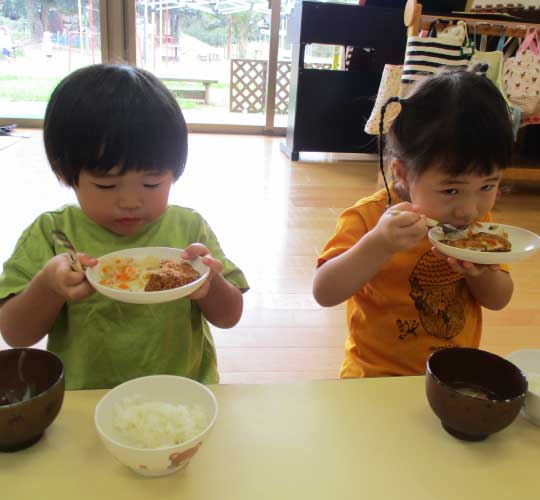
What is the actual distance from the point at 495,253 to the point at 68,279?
645 millimetres

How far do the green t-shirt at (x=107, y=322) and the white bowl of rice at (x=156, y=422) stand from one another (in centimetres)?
32

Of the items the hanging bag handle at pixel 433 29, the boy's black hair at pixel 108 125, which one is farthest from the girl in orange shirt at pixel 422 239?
the hanging bag handle at pixel 433 29

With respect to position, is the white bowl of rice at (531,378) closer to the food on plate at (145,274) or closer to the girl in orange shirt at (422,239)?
the girl in orange shirt at (422,239)

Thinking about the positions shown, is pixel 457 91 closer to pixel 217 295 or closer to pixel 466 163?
pixel 466 163

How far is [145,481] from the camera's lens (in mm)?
599

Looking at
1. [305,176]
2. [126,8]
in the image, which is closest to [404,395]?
[305,176]

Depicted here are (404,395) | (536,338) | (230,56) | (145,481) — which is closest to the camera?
(145,481)

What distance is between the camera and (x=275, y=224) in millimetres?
3121

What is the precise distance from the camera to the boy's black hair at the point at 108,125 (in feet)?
2.75

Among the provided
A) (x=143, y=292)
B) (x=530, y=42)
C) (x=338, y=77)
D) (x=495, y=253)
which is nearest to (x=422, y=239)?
(x=495, y=253)

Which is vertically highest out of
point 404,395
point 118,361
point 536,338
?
point 404,395

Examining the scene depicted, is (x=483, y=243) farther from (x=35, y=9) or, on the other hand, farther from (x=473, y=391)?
(x=35, y=9)

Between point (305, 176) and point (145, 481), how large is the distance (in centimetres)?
383

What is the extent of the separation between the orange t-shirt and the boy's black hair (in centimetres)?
41
